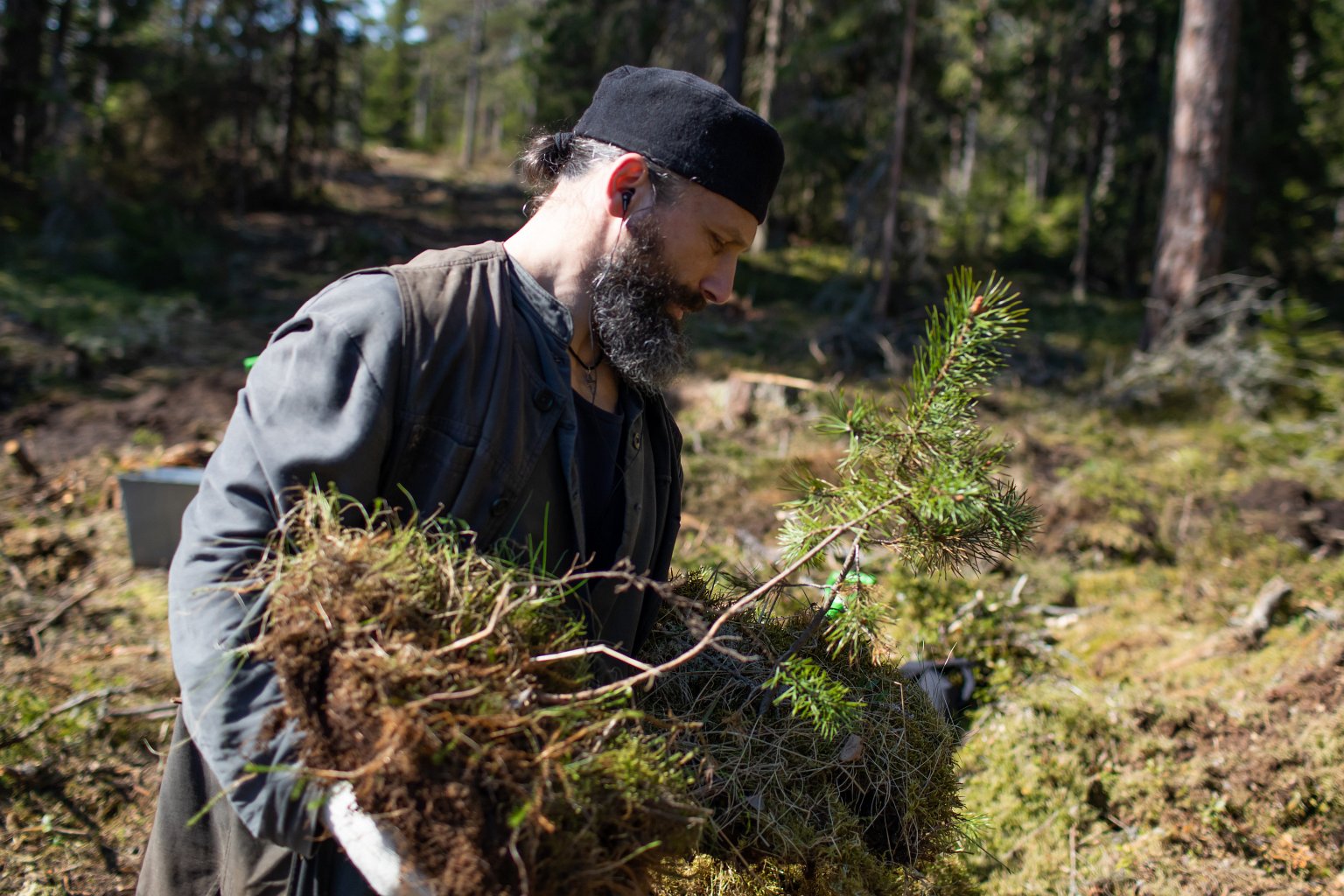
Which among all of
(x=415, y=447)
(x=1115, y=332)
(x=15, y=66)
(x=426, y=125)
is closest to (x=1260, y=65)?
(x=1115, y=332)

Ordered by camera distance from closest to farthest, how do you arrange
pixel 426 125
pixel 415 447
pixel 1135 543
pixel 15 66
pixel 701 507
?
1. pixel 415 447
2. pixel 1135 543
3. pixel 701 507
4. pixel 15 66
5. pixel 426 125

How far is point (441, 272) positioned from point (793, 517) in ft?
2.80

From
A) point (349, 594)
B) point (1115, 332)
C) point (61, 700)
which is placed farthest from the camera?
point (1115, 332)

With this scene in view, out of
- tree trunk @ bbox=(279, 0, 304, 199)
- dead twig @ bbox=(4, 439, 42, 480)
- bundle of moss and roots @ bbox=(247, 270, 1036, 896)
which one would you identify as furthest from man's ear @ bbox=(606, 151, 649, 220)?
tree trunk @ bbox=(279, 0, 304, 199)

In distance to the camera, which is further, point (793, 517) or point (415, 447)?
point (793, 517)

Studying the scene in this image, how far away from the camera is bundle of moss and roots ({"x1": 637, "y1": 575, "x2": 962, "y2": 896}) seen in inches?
63.4

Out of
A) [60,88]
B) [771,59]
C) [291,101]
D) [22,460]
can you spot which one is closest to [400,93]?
[291,101]

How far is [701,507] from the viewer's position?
6363 mm

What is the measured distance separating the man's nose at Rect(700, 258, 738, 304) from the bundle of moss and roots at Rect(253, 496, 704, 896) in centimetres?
85

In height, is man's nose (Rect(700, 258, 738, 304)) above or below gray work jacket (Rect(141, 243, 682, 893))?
above

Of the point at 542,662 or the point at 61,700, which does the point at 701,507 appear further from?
the point at 542,662

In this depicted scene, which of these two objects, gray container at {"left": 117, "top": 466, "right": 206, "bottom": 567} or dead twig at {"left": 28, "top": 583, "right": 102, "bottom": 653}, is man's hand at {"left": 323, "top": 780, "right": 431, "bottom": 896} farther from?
gray container at {"left": 117, "top": 466, "right": 206, "bottom": 567}

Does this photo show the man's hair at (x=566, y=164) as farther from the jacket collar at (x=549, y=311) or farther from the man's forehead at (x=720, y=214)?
the jacket collar at (x=549, y=311)

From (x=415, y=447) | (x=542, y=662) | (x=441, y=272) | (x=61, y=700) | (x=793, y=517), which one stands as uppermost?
(x=441, y=272)
